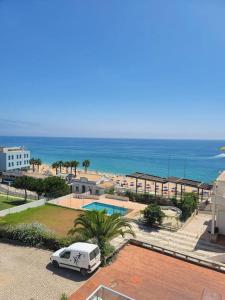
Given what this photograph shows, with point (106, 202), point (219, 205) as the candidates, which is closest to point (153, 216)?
point (219, 205)

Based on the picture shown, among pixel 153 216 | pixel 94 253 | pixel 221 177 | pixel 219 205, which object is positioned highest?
pixel 221 177

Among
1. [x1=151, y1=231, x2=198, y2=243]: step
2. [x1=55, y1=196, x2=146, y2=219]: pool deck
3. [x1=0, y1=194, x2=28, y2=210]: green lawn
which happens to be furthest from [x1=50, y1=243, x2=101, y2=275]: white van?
[x1=0, y1=194, x2=28, y2=210]: green lawn

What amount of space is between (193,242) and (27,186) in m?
23.2

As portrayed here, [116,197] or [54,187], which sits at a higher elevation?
A: [54,187]

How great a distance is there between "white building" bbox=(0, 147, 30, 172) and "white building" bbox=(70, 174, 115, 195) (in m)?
30.2

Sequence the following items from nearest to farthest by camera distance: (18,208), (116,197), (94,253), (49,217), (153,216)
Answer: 1. (94,253)
2. (153,216)
3. (49,217)
4. (18,208)
5. (116,197)

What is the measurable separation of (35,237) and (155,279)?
316 inches

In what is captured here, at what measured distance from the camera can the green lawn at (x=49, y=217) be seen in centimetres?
2372

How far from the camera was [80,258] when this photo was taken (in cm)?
1297

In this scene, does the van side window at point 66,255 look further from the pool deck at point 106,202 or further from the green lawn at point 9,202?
the green lawn at point 9,202

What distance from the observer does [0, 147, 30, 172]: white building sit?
65438 millimetres

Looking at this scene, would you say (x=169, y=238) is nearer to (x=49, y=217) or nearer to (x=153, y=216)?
(x=153, y=216)

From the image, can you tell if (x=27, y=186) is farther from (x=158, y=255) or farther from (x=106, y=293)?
(x=106, y=293)

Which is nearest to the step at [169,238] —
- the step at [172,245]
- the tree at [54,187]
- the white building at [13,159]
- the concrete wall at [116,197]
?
the step at [172,245]
